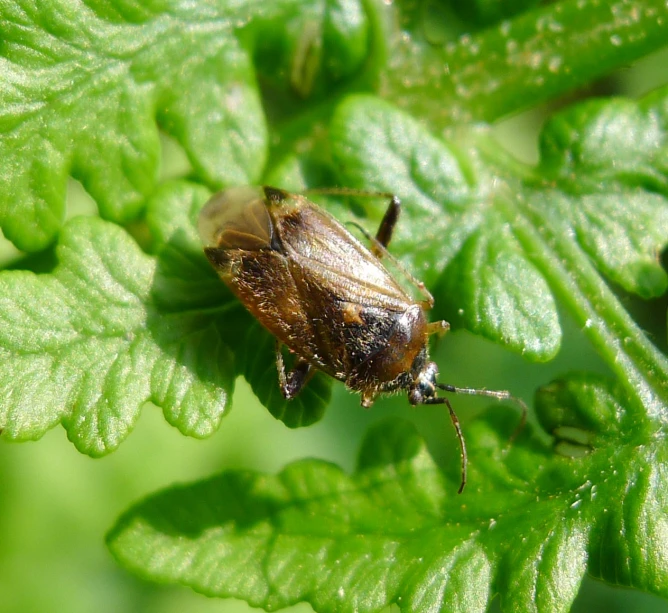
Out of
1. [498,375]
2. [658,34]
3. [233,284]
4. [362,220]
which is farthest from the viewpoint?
[498,375]

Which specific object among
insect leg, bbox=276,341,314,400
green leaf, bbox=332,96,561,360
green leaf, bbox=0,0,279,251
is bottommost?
insect leg, bbox=276,341,314,400

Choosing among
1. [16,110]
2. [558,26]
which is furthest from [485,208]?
[16,110]

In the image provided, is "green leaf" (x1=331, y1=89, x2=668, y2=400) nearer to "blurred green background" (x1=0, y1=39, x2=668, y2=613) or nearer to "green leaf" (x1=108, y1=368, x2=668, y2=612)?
"green leaf" (x1=108, y1=368, x2=668, y2=612)

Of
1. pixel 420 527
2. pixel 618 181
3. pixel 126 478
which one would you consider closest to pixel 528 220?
pixel 618 181

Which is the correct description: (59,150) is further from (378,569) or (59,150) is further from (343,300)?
(378,569)

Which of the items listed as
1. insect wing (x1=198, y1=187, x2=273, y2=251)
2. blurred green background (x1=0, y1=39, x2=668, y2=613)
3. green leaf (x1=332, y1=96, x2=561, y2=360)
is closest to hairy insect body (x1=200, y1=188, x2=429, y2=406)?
insect wing (x1=198, y1=187, x2=273, y2=251)
